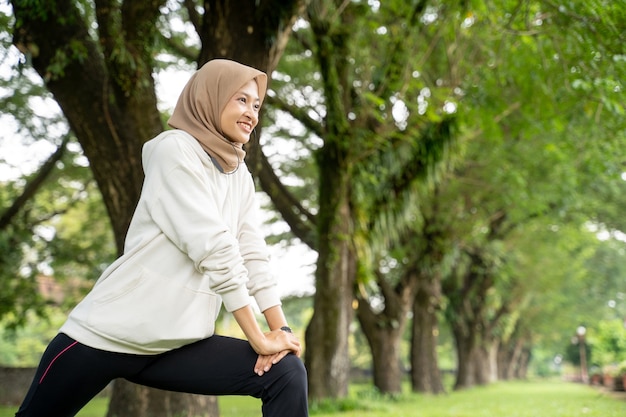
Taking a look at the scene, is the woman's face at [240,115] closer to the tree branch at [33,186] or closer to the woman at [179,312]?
the woman at [179,312]

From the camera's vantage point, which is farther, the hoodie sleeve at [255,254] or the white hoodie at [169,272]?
the hoodie sleeve at [255,254]

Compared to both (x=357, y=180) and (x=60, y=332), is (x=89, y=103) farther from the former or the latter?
(x=357, y=180)

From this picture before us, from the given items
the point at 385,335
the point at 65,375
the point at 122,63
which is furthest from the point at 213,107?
the point at 385,335

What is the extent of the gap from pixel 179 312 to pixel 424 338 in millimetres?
19588

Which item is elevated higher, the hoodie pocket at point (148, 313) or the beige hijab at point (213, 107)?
the beige hijab at point (213, 107)

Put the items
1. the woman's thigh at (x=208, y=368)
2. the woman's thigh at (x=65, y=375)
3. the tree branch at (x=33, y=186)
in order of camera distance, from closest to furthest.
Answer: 1. the woman's thigh at (x=65, y=375)
2. the woman's thigh at (x=208, y=368)
3. the tree branch at (x=33, y=186)

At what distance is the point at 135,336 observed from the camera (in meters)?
2.21

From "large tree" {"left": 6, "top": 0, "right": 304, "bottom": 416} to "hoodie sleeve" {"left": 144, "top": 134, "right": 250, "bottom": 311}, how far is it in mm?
4098

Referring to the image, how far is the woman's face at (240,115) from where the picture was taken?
8.28ft

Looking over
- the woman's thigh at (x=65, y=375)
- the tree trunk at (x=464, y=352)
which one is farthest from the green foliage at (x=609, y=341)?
the woman's thigh at (x=65, y=375)

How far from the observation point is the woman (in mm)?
2193

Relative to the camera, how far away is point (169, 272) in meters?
2.30

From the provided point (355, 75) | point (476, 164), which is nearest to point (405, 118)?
point (355, 75)

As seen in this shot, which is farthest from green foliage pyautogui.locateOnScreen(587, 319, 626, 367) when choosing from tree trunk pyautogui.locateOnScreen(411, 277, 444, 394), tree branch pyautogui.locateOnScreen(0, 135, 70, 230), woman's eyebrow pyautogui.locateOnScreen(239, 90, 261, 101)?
woman's eyebrow pyautogui.locateOnScreen(239, 90, 261, 101)
